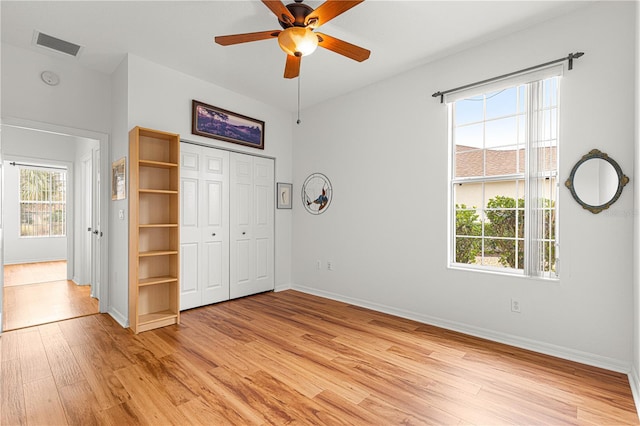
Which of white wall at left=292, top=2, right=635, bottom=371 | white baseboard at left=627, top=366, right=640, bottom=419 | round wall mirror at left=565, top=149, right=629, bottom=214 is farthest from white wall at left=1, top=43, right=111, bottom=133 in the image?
white baseboard at left=627, top=366, right=640, bottom=419

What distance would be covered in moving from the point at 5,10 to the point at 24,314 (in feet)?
10.2

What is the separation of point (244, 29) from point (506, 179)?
2.83 m

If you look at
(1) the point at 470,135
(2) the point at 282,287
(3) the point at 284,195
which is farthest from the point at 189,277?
(1) the point at 470,135

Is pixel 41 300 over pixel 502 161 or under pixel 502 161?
under

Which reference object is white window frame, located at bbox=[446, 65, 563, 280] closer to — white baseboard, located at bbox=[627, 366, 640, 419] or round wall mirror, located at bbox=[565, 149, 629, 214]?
round wall mirror, located at bbox=[565, 149, 629, 214]

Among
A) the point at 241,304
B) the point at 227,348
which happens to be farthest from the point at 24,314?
the point at 227,348

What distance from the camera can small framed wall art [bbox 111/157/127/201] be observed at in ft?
10.8

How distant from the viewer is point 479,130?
3.15 metres

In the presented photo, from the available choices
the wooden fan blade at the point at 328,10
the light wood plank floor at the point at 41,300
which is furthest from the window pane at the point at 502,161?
the light wood plank floor at the point at 41,300

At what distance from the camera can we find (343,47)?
2.45 meters

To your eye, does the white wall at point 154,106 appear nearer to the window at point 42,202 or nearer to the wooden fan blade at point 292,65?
the wooden fan blade at point 292,65

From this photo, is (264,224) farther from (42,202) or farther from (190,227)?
(42,202)

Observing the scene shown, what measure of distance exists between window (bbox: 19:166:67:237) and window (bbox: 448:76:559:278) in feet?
28.1

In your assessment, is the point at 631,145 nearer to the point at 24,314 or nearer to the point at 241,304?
the point at 241,304
